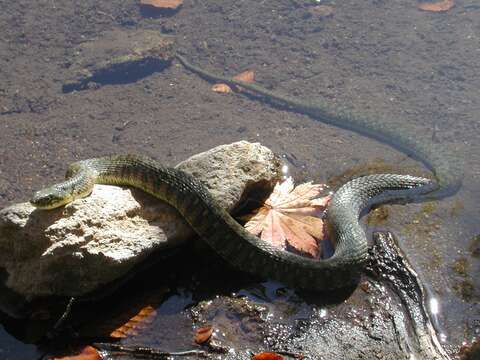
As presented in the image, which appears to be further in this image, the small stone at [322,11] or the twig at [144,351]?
the small stone at [322,11]

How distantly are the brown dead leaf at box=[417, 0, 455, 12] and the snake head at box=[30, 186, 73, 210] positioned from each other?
1034cm

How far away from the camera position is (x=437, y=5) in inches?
475

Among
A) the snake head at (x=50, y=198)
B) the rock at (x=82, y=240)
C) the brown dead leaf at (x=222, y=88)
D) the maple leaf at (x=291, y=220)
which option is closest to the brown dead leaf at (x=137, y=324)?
the rock at (x=82, y=240)

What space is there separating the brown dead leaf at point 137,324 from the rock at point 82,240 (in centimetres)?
33

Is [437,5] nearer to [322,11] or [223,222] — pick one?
[322,11]

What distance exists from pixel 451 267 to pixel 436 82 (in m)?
6.04

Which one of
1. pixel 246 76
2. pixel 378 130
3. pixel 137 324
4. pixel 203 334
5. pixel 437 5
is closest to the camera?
pixel 203 334

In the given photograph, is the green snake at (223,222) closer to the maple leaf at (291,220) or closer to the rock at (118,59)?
the maple leaf at (291,220)

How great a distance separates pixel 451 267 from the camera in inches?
188

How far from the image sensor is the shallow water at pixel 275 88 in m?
7.39

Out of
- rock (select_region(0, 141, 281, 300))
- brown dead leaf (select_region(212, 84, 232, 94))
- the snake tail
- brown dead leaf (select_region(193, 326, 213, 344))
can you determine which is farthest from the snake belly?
brown dead leaf (select_region(212, 84, 232, 94))

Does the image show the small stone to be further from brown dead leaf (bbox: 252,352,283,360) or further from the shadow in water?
brown dead leaf (bbox: 252,352,283,360)

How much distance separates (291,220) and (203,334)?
1.52m

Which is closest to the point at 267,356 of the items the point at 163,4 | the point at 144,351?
the point at 144,351
